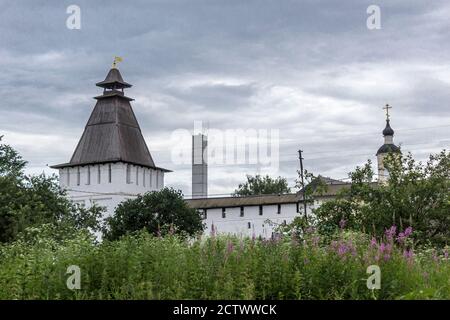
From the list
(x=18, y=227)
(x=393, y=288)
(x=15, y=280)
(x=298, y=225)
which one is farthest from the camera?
(x=18, y=227)

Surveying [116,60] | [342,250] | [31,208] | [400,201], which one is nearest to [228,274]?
[342,250]

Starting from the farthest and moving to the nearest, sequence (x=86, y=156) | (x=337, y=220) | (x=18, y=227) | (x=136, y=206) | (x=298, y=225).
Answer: (x=86, y=156) < (x=136, y=206) < (x=18, y=227) < (x=337, y=220) < (x=298, y=225)

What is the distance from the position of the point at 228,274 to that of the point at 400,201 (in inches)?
702

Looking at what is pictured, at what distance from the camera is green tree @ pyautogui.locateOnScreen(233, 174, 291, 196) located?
10419cm

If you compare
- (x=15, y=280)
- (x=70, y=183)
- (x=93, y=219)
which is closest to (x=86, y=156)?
(x=70, y=183)

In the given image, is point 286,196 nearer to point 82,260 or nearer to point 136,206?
point 136,206

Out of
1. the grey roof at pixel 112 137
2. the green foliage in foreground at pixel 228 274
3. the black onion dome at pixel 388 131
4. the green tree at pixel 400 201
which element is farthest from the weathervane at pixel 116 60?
the green foliage in foreground at pixel 228 274

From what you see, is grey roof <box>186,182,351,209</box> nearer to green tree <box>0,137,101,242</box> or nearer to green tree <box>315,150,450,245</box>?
green tree <box>0,137,101,242</box>

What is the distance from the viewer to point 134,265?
9.49m

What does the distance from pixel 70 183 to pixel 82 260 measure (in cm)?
7581

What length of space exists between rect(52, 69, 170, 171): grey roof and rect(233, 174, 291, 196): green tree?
24.0 meters

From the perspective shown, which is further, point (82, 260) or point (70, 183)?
point (70, 183)

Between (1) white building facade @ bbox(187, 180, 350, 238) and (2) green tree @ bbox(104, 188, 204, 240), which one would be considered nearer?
(2) green tree @ bbox(104, 188, 204, 240)

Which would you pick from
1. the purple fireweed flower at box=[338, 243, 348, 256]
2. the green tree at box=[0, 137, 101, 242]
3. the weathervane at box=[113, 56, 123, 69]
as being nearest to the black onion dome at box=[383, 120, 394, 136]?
the weathervane at box=[113, 56, 123, 69]
